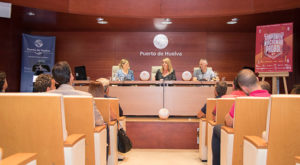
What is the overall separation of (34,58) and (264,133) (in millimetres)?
7226

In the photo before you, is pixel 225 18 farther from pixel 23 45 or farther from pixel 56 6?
pixel 23 45

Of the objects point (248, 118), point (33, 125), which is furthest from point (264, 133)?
point (33, 125)

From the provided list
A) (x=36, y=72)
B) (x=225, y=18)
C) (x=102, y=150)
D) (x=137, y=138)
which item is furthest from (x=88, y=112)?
(x=36, y=72)

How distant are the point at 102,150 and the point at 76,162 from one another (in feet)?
2.06

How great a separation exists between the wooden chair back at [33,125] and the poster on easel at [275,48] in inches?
203

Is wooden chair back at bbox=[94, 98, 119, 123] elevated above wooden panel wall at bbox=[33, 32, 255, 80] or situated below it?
below

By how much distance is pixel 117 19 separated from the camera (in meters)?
6.43

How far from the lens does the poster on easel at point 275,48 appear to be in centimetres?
536

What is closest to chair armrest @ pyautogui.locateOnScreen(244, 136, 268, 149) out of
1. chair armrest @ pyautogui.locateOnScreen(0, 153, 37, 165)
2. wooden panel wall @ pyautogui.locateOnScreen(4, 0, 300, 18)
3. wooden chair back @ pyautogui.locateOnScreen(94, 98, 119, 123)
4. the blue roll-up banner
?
chair armrest @ pyautogui.locateOnScreen(0, 153, 37, 165)

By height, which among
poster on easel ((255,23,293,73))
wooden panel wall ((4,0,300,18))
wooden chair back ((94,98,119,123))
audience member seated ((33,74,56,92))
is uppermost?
wooden panel wall ((4,0,300,18))

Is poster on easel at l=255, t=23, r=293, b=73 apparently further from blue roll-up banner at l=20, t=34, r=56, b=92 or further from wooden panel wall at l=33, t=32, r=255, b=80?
blue roll-up banner at l=20, t=34, r=56, b=92

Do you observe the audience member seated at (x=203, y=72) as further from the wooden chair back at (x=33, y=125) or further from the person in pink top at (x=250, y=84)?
the wooden chair back at (x=33, y=125)

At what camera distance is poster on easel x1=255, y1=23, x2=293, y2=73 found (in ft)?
17.6

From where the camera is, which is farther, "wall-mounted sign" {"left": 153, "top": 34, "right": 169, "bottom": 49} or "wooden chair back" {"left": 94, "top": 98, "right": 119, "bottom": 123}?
"wall-mounted sign" {"left": 153, "top": 34, "right": 169, "bottom": 49}
